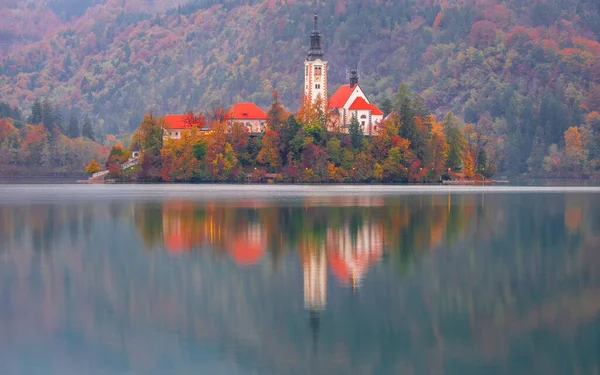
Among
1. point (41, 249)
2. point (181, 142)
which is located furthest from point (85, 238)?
point (181, 142)

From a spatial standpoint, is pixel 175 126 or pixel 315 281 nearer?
pixel 315 281

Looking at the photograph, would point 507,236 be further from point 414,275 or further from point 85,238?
point 85,238

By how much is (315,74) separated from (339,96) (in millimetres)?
10184

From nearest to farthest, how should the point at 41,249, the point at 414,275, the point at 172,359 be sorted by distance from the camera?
the point at 172,359
the point at 414,275
the point at 41,249

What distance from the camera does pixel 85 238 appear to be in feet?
146

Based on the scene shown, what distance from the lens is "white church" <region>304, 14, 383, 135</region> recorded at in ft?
449

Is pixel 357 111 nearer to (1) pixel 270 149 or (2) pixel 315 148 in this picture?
(2) pixel 315 148

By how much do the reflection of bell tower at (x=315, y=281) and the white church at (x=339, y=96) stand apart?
10049 cm

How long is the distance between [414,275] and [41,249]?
17.7 m

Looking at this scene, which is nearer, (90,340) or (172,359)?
(172,359)

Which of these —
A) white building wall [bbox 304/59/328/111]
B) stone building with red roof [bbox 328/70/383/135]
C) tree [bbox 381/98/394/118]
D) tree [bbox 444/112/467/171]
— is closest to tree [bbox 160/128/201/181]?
white building wall [bbox 304/59/328/111]

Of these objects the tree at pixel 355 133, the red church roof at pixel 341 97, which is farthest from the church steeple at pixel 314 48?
the tree at pixel 355 133

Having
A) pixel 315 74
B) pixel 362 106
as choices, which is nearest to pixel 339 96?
pixel 362 106

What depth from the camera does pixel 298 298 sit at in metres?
28.1
